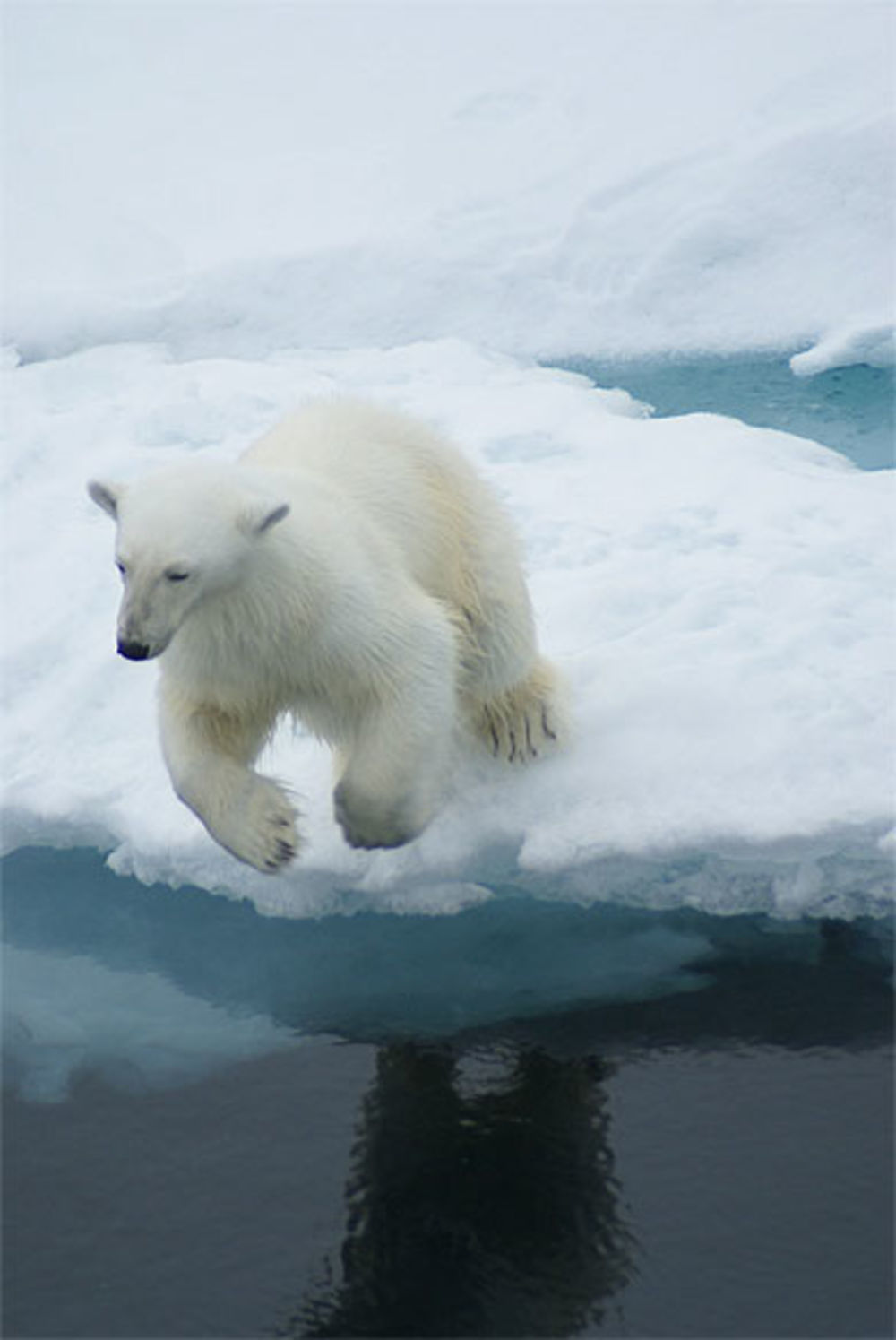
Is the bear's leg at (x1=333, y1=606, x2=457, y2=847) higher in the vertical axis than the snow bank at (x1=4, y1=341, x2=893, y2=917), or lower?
higher

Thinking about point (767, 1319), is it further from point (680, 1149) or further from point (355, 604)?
point (355, 604)

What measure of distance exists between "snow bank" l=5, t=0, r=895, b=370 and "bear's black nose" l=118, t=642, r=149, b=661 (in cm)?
520

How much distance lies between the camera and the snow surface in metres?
4.24

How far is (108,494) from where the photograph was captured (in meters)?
3.50

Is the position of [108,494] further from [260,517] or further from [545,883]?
A: [545,883]

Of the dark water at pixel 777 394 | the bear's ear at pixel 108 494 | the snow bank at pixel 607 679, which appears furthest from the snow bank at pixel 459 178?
the bear's ear at pixel 108 494

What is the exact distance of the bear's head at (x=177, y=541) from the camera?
3.22 metres

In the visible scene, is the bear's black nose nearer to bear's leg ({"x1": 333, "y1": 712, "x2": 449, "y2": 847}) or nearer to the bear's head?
the bear's head

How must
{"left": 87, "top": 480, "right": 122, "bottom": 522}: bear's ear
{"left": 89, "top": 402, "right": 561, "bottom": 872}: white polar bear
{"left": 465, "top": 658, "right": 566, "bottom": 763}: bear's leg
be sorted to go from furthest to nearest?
{"left": 465, "top": 658, "right": 566, "bottom": 763}: bear's leg → {"left": 87, "top": 480, "right": 122, "bottom": 522}: bear's ear → {"left": 89, "top": 402, "right": 561, "bottom": 872}: white polar bear

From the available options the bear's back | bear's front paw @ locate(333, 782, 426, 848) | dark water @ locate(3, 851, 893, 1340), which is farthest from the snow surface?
the bear's back

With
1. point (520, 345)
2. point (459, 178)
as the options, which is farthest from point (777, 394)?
point (459, 178)

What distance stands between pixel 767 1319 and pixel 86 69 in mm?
10309

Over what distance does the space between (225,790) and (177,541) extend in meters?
0.73

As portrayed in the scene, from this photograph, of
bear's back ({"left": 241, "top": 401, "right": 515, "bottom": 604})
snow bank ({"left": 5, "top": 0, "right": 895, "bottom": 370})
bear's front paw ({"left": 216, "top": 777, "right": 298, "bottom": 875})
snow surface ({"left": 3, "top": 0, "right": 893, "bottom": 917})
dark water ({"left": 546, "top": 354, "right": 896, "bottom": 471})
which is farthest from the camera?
snow bank ({"left": 5, "top": 0, "right": 895, "bottom": 370})
